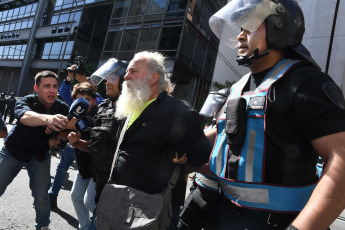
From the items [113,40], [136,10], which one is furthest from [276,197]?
[113,40]

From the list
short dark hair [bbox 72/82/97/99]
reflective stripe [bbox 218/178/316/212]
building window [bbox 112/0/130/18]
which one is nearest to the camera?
reflective stripe [bbox 218/178/316/212]

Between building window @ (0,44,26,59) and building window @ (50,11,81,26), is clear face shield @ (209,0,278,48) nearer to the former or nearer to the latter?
building window @ (50,11,81,26)

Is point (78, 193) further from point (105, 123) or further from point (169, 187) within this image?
point (169, 187)

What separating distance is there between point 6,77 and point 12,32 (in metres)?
5.67

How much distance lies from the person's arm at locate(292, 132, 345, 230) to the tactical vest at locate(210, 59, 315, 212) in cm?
19

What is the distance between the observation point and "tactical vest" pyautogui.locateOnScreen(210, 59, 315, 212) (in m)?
1.11

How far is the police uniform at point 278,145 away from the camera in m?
1.04

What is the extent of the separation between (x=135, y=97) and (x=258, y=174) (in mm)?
1335

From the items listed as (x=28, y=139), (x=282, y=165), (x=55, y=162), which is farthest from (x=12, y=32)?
(x=282, y=165)

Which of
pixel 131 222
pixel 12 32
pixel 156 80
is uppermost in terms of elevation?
pixel 12 32

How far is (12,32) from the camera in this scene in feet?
104

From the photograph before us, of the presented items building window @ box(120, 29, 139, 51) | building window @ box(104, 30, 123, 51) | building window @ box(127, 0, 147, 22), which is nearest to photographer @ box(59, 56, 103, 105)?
building window @ box(120, 29, 139, 51)

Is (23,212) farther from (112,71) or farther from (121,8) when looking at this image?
(121,8)

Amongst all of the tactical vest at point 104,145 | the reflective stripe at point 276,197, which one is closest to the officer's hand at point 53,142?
the tactical vest at point 104,145
